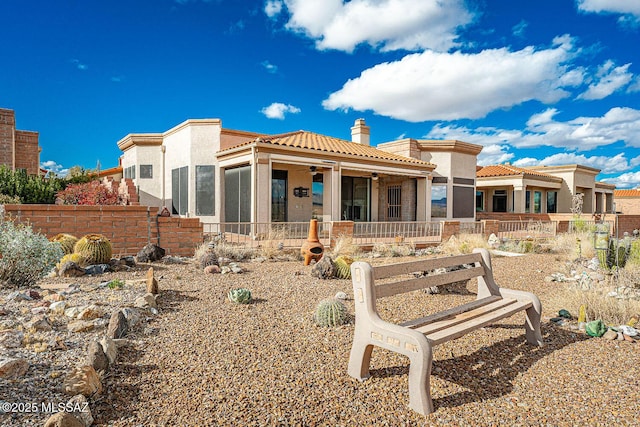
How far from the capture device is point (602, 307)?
515cm

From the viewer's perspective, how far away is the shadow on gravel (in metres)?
3.12

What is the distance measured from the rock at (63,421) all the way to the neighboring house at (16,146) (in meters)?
19.8

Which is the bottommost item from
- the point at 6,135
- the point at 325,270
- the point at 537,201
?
the point at 325,270

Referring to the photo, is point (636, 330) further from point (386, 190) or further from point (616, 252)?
point (386, 190)

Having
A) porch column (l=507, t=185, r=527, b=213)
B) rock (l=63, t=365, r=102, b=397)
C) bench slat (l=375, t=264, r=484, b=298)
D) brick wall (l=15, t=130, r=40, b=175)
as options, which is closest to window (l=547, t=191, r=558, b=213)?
porch column (l=507, t=185, r=527, b=213)

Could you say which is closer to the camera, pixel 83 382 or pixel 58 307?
pixel 83 382

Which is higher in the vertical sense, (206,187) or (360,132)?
(360,132)

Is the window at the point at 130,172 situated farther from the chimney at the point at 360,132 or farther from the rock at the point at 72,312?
the rock at the point at 72,312

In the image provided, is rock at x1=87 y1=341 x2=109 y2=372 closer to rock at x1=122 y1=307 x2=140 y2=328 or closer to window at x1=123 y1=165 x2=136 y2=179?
rock at x1=122 y1=307 x2=140 y2=328

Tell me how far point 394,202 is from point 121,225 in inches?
528

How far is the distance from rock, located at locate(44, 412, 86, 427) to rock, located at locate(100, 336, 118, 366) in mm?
867

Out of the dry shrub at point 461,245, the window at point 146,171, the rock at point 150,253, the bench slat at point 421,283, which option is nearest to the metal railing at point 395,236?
the dry shrub at point 461,245

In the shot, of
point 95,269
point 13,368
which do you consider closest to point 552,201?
point 95,269

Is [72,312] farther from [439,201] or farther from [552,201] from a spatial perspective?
[552,201]
